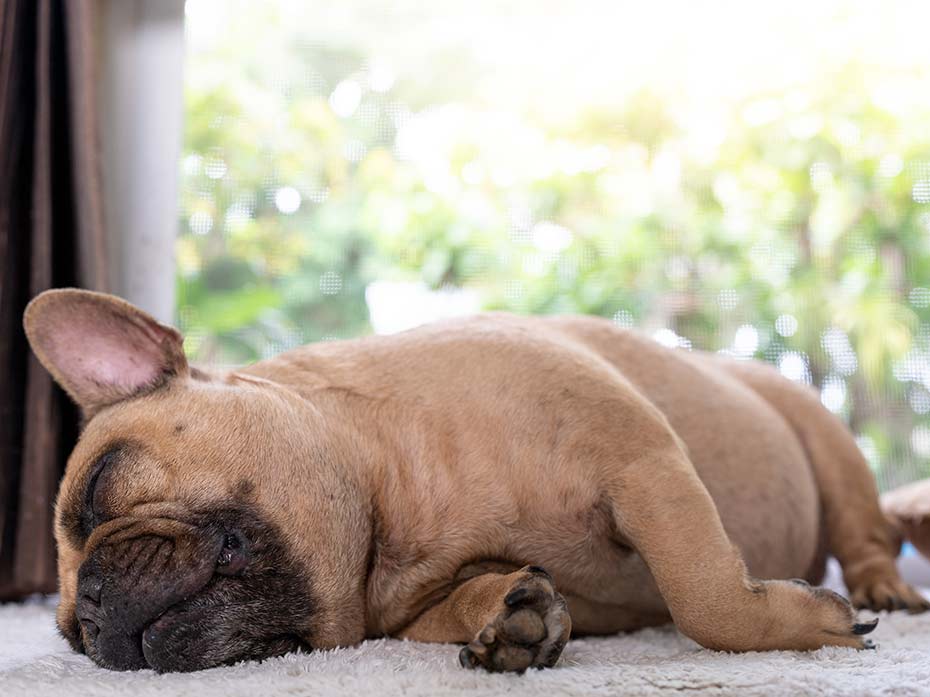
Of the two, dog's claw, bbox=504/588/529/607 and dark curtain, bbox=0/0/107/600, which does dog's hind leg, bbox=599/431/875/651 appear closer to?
dog's claw, bbox=504/588/529/607

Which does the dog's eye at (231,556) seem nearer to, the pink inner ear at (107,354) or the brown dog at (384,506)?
the brown dog at (384,506)

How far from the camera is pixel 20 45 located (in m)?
2.83

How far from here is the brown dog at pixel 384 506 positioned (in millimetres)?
1686

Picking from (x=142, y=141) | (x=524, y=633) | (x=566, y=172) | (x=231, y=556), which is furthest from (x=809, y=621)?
(x=566, y=172)

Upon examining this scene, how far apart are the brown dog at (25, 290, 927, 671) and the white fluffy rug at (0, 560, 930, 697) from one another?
0.06 m

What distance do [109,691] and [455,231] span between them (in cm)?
389

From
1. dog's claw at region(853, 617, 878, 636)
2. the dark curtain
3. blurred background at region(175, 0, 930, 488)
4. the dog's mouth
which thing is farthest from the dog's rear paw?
blurred background at region(175, 0, 930, 488)

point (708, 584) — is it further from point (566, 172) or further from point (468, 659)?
point (566, 172)

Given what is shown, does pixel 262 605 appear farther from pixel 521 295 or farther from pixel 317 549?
pixel 521 295

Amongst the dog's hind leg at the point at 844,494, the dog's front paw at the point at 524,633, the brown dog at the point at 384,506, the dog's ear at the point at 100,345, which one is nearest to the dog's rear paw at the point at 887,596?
the dog's hind leg at the point at 844,494

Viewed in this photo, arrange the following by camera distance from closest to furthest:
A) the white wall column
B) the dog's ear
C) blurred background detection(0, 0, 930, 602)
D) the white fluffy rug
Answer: the white fluffy rug < the dog's ear < the white wall column < blurred background detection(0, 0, 930, 602)

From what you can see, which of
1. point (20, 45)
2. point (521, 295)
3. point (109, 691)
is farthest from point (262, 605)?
point (521, 295)

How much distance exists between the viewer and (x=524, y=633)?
5.07ft

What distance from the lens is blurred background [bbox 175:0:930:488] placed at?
5.04 meters
